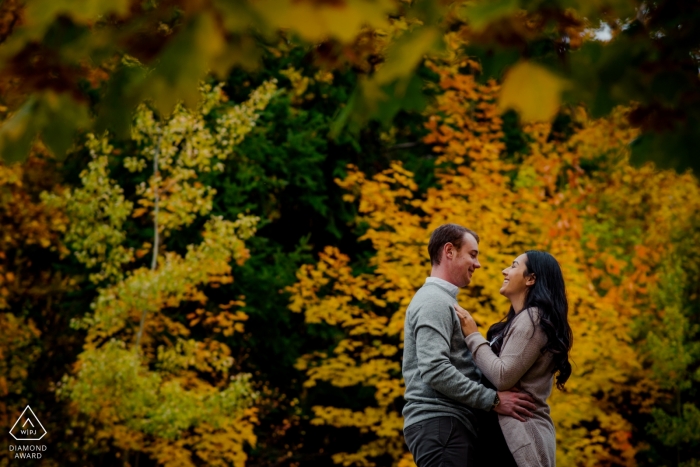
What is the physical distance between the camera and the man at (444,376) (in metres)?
3.46

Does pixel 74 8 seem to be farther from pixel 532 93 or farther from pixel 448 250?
pixel 448 250

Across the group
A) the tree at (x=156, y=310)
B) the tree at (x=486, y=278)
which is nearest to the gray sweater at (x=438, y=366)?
the tree at (x=486, y=278)

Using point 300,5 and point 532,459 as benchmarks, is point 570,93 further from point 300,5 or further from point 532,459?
point 532,459

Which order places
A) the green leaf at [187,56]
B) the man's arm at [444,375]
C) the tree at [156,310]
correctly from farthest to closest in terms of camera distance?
the tree at [156,310], the man's arm at [444,375], the green leaf at [187,56]

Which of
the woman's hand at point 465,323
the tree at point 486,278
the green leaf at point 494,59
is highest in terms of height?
the tree at point 486,278

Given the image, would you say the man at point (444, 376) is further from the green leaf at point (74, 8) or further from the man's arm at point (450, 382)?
the green leaf at point (74, 8)

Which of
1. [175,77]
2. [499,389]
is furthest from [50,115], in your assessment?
[499,389]

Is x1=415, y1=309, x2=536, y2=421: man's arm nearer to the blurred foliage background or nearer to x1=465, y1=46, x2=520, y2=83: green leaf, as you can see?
the blurred foliage background

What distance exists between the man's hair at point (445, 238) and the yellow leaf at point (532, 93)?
243 cm

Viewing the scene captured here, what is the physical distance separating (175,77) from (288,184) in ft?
37.3

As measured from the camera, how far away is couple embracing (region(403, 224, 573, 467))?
3461mm

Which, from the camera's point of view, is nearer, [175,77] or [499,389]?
[175,77]

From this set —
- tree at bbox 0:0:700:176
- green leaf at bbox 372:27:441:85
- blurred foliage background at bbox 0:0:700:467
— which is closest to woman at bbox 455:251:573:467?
blurred foliage background at bbox 0:0:700:467

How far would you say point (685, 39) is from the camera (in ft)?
5.73
